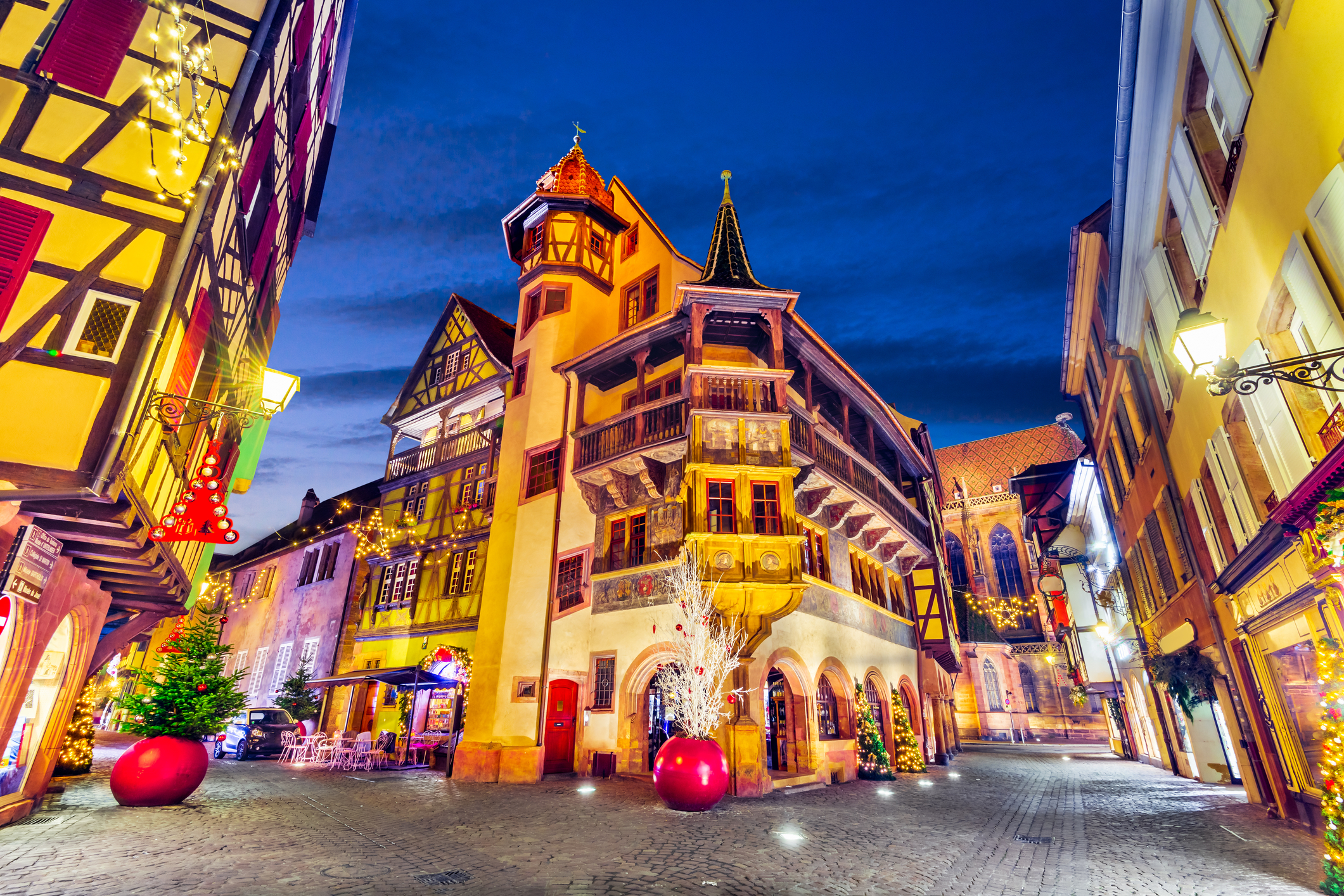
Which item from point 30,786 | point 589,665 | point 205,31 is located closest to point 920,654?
point 589,665

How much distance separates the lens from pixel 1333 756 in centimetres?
571

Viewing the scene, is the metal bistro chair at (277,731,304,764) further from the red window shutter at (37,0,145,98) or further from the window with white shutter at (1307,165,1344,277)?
the window with white shutter at (1307,165,1344,277)

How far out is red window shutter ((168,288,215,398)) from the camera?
806 cm

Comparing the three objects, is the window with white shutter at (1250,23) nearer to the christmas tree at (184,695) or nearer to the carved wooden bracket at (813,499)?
the carved wooden bracket at (813,499)

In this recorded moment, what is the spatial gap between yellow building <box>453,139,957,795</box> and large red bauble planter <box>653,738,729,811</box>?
2.07m

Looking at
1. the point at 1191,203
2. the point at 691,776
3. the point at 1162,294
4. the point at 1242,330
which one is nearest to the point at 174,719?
the point at 691,776

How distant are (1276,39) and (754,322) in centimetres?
1081

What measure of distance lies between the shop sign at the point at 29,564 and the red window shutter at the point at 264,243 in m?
5.85

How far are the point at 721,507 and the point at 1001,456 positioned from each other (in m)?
43.5

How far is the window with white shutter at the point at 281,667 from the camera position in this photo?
26.3m

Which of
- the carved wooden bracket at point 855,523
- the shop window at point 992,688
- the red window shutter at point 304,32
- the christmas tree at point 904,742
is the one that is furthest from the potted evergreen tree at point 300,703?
the shop window at point 992,688

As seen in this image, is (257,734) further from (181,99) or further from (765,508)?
(181,99)

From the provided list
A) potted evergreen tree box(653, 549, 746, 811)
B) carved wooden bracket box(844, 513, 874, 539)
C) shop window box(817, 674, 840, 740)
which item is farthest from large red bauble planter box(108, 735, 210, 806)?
carved wooden bracket box(844, 513, 874, 539)

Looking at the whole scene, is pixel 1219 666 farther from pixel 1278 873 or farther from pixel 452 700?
pixel 452 700
